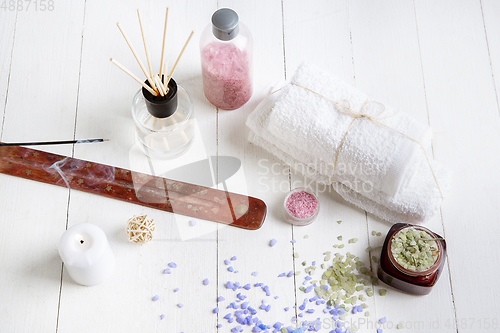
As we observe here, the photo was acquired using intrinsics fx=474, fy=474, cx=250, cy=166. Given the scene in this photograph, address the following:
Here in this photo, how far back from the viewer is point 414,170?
1.09 meters

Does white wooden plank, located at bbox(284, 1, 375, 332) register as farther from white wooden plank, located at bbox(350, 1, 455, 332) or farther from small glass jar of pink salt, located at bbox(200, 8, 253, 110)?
small glass jar of pink salt, located at bbox(200, 8, 253, 110)

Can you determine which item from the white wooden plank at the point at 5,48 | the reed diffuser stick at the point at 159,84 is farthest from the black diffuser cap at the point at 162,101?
the white wooden plank at the point at 5,48

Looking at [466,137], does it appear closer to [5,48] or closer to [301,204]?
Answer: [301,204]

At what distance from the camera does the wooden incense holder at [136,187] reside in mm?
1196

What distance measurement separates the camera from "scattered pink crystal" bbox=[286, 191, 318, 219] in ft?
3.83

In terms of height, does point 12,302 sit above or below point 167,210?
below

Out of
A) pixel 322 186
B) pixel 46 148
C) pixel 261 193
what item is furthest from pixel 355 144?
pixel 46 148

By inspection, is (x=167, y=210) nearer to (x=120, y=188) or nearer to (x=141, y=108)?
(x=120, y=188)

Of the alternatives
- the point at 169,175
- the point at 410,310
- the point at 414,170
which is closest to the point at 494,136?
the point at 414,170

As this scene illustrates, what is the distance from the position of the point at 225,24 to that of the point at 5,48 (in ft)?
2.31

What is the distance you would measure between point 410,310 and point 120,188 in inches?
30.5

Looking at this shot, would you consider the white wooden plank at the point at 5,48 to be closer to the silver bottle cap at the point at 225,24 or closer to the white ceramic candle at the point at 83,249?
the white ceramic candle at the point at 83,249

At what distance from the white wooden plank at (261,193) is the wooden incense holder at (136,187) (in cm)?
4

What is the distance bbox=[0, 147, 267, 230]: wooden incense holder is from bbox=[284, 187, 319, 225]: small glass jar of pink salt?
0.22ft
